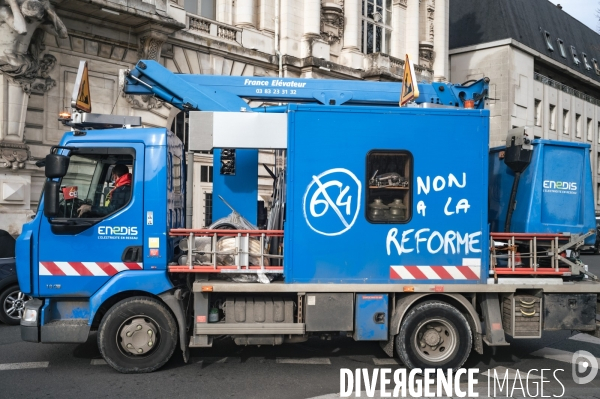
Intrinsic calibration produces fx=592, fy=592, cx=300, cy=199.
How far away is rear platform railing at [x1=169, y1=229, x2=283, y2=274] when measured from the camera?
20.9 feet

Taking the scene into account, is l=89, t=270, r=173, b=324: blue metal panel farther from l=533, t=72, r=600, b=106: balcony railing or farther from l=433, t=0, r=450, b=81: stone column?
l=533, t=72, r=600, b=106: balcony railing

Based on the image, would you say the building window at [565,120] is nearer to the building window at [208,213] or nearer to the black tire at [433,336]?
the building window at [208,213]

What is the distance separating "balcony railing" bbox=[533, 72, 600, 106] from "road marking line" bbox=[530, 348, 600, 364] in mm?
34561

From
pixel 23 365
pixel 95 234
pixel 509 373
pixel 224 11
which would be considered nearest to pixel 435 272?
pixel 509 373

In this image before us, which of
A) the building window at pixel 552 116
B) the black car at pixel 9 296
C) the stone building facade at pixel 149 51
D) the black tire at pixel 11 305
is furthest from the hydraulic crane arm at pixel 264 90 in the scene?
the building window at pixel 552 116

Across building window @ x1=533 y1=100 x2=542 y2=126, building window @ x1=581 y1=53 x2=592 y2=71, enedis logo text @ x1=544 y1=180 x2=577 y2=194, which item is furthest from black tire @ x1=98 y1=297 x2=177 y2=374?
building window @ x1=581 y1=53 x2=592 y2=71

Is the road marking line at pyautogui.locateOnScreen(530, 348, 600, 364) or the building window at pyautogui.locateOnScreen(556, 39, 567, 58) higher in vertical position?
the building window at pyautogui.locateOnScreen(556, 39, 567, 58)

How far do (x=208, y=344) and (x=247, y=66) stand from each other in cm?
1524

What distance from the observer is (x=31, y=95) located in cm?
1511

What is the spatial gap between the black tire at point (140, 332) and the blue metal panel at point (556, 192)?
4260mm

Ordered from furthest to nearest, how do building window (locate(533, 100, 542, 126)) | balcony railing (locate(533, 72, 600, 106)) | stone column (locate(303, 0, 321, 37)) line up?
balcony railing (locate(533, 72, 600, 106)), building window (locate(533, 100, 542, 126)), stone column (locate(303, 0, 321, 37))

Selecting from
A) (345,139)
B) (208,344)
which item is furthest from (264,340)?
(345,139)

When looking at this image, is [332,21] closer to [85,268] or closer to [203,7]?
[203,7]

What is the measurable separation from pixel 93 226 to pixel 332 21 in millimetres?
18503
